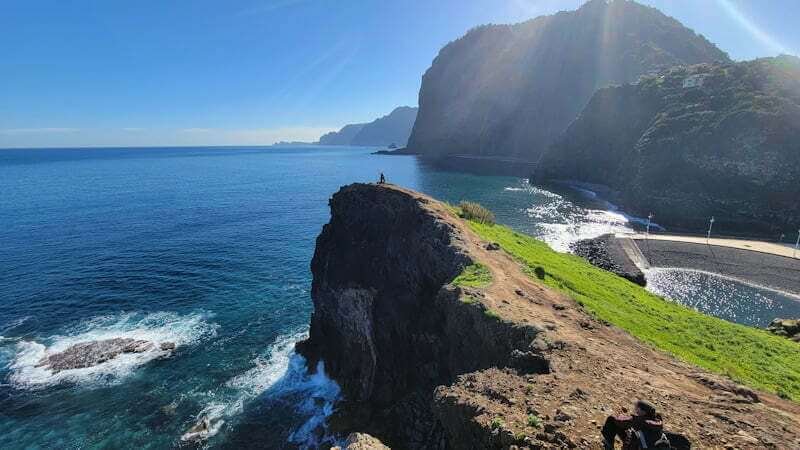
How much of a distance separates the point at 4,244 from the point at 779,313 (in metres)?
106

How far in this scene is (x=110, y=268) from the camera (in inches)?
2115

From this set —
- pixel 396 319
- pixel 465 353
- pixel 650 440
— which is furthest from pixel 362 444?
pixel 396 319

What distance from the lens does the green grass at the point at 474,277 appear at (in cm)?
2189

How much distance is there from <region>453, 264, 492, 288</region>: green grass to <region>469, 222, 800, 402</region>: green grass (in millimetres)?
5664

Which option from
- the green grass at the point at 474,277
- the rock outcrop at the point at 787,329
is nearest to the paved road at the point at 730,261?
the rock outcrop at the point at 787,329

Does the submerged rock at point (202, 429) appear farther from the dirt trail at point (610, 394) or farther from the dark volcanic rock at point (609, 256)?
the dark volcanic rock at point (609, 256)

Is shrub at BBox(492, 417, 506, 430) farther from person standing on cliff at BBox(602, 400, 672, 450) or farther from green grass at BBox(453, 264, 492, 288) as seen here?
green grass at BBox(453, 264, 492, 288)

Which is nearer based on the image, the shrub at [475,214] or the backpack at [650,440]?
the backpack at [650,440]

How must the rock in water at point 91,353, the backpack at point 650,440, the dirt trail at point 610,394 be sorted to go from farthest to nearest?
the rock in water at point 91,353 < the dirt trail at point 610,394 < the backpack at point 650,440

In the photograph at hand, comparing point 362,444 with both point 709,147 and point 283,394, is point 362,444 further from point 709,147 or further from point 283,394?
point 709,147

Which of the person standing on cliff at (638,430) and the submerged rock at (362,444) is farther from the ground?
the person standing on cliff at (638,430)

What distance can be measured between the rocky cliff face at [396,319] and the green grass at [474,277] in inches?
29.0

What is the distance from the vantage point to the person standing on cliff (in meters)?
9.98

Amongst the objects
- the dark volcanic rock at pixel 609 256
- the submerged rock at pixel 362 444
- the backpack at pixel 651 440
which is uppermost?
the backpack at pixel 651 440
